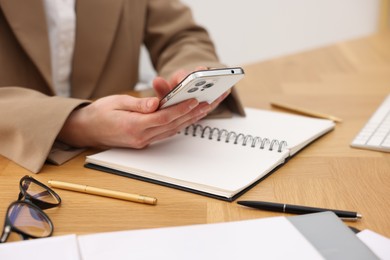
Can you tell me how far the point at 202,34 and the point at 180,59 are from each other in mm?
138

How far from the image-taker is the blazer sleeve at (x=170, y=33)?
4.15 ft

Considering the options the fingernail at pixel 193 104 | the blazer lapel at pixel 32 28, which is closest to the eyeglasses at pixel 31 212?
the fingernail at pixel 193 104

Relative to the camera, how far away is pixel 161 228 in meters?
0.62

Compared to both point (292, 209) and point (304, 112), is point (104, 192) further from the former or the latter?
point (304, 112)

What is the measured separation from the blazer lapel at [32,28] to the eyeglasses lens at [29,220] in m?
0.50

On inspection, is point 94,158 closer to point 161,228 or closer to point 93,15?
point 161,228

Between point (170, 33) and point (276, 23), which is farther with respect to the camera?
point (276, 23)

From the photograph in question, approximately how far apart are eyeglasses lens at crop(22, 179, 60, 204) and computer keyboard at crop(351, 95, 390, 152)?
18.6 inches

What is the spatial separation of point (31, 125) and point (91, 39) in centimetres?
39

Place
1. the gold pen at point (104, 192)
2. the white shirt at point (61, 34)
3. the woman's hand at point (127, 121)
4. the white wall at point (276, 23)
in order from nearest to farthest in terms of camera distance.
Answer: the gold pen at point (104, 192)
the woman's hand at point (127, 121)
the white shirt at point (61, 34)
the white wall at point (276, 23)

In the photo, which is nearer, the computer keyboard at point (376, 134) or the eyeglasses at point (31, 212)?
the eyeglasses at point (31, 212)

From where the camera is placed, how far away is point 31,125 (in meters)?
0.83

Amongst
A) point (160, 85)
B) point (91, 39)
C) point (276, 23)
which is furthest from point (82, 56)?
point (276, 23)

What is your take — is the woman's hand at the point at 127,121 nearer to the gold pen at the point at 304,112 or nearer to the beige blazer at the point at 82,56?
the beige blazer at the point at 82,56
